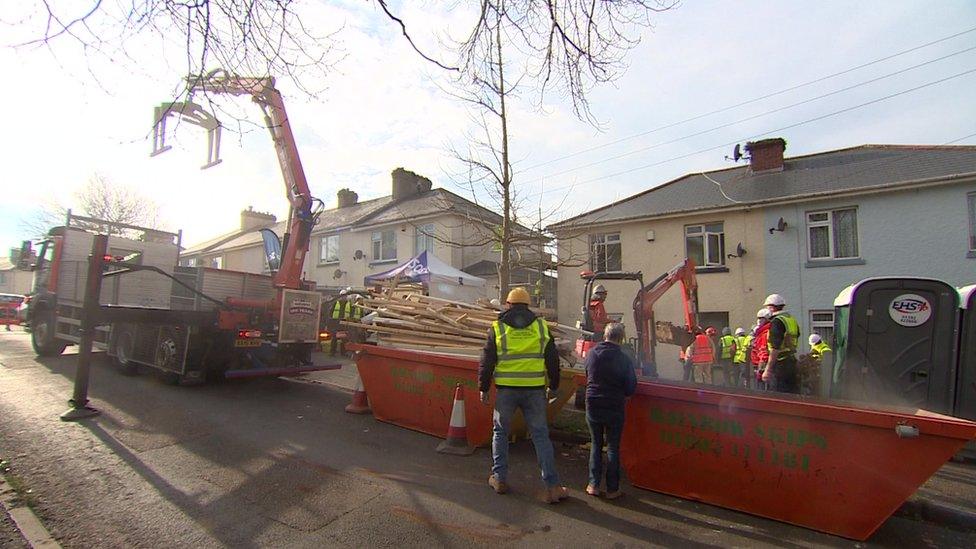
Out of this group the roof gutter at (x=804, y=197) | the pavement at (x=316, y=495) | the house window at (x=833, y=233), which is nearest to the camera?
the pavement at (x=316, y=495)

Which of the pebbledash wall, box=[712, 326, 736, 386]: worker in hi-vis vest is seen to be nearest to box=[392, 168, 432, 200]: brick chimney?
the pebbledash wall

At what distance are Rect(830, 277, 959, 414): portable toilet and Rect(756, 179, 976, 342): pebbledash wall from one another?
8.51 metres

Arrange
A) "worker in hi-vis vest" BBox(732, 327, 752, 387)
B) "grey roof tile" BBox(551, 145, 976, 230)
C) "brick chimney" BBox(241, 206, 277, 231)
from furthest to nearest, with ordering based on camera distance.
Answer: "brick chimney" BBox(241, 206, 277, 231), "grey roof tile" BBox(551, 145, 976, 230), "worker in hi-vis vest" BBox(732, 327, 752, 387)

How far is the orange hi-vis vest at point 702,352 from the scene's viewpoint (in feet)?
39.7

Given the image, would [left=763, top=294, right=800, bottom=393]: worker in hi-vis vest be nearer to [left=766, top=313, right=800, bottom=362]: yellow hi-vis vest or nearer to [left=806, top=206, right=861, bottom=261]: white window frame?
[left=766, top=313, right=800, bottom=362]: yellow hi-vis vest

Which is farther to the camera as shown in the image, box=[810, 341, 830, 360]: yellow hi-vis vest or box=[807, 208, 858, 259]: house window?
box=[807, 208, 858, 259]: house window

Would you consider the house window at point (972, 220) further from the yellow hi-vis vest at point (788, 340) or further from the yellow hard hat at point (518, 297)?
the yellow hard hat at point (518, 297)

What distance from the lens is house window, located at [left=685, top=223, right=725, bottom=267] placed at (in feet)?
53.9

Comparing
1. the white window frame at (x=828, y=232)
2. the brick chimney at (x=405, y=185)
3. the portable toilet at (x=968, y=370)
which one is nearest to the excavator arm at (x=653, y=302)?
the portable toilet at (x=968, y=370)

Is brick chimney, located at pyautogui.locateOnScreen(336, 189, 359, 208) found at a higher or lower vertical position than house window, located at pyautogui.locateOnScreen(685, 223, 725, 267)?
higher

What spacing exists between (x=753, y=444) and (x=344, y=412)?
18.0ft

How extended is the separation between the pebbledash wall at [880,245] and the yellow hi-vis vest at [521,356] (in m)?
13.0

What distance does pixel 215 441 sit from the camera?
605cm

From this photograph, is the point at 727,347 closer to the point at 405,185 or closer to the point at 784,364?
the point at 784,364
